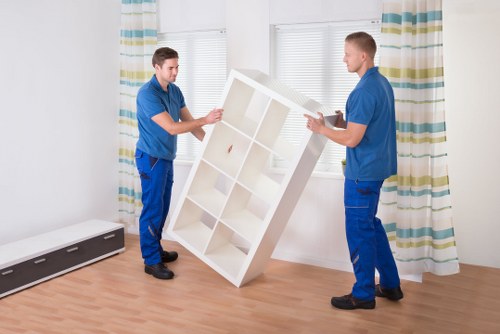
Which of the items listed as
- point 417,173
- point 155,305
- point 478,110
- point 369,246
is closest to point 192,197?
point 155,305

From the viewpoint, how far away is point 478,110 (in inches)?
164

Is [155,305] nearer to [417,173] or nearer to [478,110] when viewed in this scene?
[417,173]

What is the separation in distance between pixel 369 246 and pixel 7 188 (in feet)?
8.73

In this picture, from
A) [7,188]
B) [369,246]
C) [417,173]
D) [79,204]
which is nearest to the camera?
[369,246]

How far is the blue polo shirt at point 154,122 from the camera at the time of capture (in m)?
3.77

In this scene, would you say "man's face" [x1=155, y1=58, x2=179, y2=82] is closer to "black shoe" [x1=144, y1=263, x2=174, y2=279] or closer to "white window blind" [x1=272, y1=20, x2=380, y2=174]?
"white window blind" [x1=272, y1=20, x2=380, y2=174]

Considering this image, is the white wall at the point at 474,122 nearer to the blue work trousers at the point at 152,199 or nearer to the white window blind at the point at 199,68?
the white window blind at the point at 199,68

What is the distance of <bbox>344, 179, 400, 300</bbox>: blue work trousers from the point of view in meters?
3.30

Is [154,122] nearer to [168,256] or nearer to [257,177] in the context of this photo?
[257,177]

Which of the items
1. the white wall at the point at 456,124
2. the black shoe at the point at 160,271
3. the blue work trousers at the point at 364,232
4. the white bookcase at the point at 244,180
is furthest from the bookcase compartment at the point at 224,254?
the blue work trousers at the point at 364,232

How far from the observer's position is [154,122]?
12.8 feet

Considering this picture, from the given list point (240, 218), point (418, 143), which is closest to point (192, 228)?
point (240, 218)

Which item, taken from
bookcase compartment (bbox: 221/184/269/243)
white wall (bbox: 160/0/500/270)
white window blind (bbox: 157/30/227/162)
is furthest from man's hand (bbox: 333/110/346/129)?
white window blind (bbox: 157/30/227/162)

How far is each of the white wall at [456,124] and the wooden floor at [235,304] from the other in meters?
0.22
